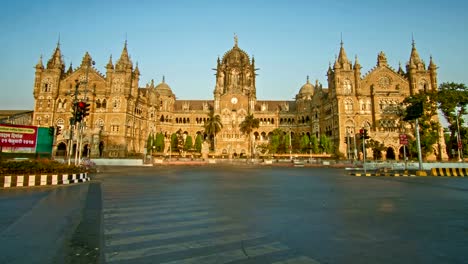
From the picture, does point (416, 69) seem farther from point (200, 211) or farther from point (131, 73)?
point (200, 211)

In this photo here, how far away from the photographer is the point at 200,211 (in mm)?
8133

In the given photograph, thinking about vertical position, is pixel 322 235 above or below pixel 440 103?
below

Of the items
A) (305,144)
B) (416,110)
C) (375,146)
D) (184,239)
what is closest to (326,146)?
(305,144)

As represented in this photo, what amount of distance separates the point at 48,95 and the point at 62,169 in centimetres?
5502

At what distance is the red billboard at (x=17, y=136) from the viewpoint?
32103 mm

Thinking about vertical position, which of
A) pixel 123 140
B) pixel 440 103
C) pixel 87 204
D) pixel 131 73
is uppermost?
pixel 131 73

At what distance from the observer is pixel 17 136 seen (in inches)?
1326

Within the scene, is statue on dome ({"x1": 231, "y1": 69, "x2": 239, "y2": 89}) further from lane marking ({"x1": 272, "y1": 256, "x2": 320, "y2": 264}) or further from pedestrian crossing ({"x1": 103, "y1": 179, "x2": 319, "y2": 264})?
lane marking ({"x1": 272, "y1": 256, "x2": 320, "y2": 264})

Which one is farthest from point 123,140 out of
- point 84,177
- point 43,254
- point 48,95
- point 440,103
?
point 440,103

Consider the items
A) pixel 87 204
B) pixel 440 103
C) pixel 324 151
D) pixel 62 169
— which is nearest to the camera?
pixel 87 204

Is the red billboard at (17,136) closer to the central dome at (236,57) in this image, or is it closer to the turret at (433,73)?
the central dome at (236,57)

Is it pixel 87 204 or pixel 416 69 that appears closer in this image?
pixel 87 204

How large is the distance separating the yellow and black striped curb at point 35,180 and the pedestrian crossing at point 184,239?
9.07 meters

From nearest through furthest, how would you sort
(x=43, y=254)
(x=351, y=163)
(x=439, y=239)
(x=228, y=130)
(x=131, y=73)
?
1. (x=43, y=254)
2. (x=439, y=239)
3. (x=351, y=163)
4. (x=131, y=73)
5. (x=228, y=130)
